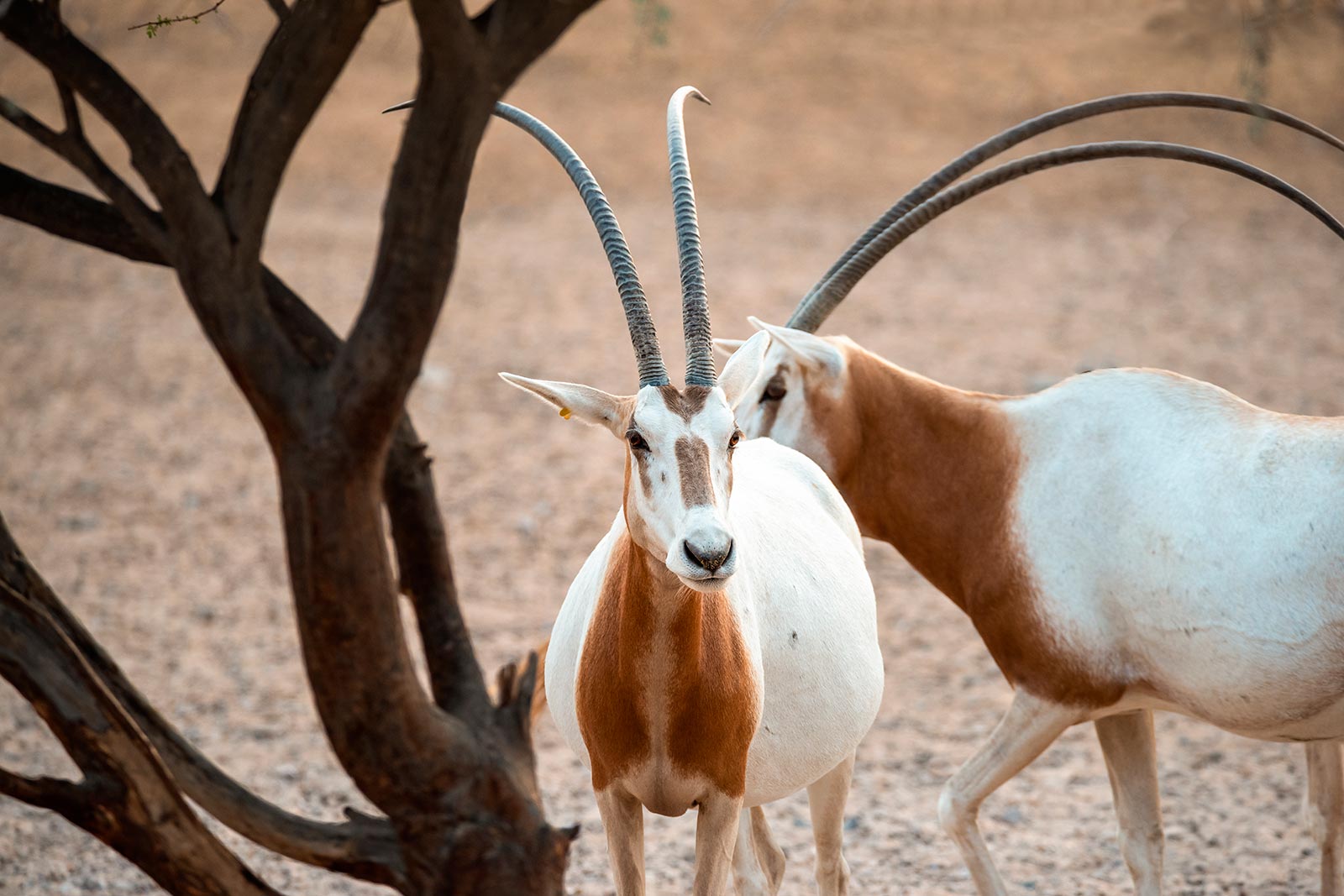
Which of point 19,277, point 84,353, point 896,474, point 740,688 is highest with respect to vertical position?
point 19,277

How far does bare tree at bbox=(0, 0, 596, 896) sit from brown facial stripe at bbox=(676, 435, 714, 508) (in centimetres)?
55

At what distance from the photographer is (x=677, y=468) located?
2.60 meters

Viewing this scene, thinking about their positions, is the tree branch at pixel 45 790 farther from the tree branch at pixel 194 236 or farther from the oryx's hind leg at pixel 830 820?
the oryx's hind leg at pixel 830 820

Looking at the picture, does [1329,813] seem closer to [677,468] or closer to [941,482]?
[941,482]

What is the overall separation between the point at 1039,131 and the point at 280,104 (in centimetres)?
256

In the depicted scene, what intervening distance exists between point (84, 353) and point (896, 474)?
8.18 metres

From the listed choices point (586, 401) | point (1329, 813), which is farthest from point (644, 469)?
point (1329, 813)

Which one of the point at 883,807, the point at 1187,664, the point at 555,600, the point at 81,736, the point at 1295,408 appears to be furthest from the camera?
the point at 1295,408

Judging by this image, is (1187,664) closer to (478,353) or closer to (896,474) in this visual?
(896,474)

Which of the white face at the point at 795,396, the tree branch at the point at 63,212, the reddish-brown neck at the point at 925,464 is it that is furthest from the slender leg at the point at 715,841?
the tree branch at the point at 63,212

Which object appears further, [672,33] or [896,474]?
[672,33]

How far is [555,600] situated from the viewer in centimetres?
680

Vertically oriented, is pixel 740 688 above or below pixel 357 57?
below

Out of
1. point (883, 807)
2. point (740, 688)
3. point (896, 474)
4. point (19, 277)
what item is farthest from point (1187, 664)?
point (19, 277)
